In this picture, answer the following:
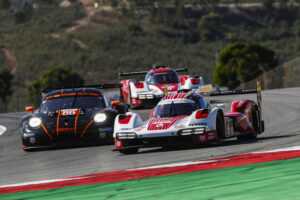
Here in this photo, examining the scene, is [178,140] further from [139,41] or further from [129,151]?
[139,41]

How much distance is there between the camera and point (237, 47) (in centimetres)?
7106

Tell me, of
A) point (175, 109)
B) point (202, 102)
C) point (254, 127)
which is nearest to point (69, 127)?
point (175, 109)

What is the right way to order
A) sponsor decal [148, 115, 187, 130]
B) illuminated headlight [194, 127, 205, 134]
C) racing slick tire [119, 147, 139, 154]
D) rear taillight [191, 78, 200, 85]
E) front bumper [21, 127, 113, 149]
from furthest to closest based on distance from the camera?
rear taillight [191, 78, 200, 85]
front bumper [21, 127, 113, 149]
racing slick tire [119, 147, 139, 154]
sponsor decal [148, 115, 187, 130]
illuminated headlight [194, 127, 205, 134]

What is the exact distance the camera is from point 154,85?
23.4 metres

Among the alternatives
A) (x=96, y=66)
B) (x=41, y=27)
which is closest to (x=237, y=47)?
(x=96, y=66)

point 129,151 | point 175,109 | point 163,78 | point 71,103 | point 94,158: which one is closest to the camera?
point 94,158

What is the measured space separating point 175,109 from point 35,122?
3.24 metres

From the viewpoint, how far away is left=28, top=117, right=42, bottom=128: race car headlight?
12587 millimetres

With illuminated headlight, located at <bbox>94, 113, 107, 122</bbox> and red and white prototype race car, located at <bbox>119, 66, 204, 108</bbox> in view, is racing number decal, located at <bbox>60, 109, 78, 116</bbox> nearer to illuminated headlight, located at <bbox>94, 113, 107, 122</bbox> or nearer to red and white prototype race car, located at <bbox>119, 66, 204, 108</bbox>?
illuminated headlight, located at <bbox>94, 113, 107, 122</bbox>

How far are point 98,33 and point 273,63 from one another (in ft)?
138

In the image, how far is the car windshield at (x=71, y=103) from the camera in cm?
1324

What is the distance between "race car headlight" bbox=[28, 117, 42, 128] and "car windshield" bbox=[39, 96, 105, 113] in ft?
1.74

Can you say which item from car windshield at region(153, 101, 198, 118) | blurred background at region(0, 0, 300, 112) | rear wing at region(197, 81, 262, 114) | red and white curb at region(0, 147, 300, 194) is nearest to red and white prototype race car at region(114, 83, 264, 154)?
car windshield at region(153, 101, 198, 118)

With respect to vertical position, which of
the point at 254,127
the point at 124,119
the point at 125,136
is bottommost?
the point at 254,127
